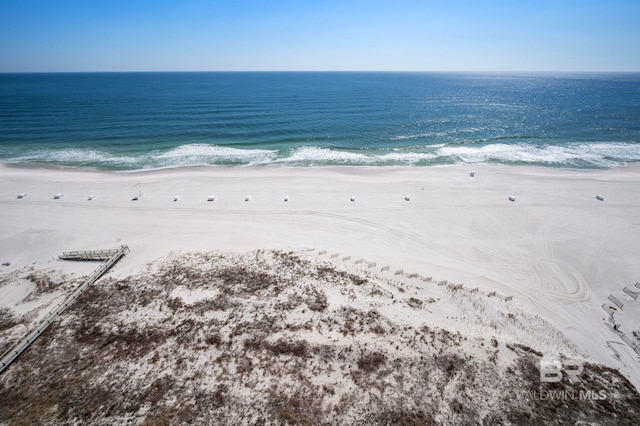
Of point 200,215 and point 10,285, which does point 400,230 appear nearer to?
point 200,215

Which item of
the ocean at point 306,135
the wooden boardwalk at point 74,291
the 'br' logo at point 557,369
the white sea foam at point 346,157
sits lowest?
the 'br' logo at point 557,369

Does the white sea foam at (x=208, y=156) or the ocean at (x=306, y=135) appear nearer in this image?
the white sea foam at (x=208, y=156)

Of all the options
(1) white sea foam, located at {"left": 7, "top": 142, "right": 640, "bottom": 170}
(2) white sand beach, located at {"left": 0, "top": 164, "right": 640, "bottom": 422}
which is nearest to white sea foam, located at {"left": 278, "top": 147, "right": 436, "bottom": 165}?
(1) white sea foam, located at {"left": 7, "top": 142, "right": 640, "bottom": 170}

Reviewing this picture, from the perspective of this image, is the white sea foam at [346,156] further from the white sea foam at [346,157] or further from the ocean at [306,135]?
the ocean at [306,135]

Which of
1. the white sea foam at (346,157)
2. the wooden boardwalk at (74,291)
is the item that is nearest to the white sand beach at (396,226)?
the wooden boardwalk at (74,291)

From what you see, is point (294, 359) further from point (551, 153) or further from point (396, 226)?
point (551, 153)

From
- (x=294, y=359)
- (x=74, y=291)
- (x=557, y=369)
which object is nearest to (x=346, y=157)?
(x=294, y=359)
